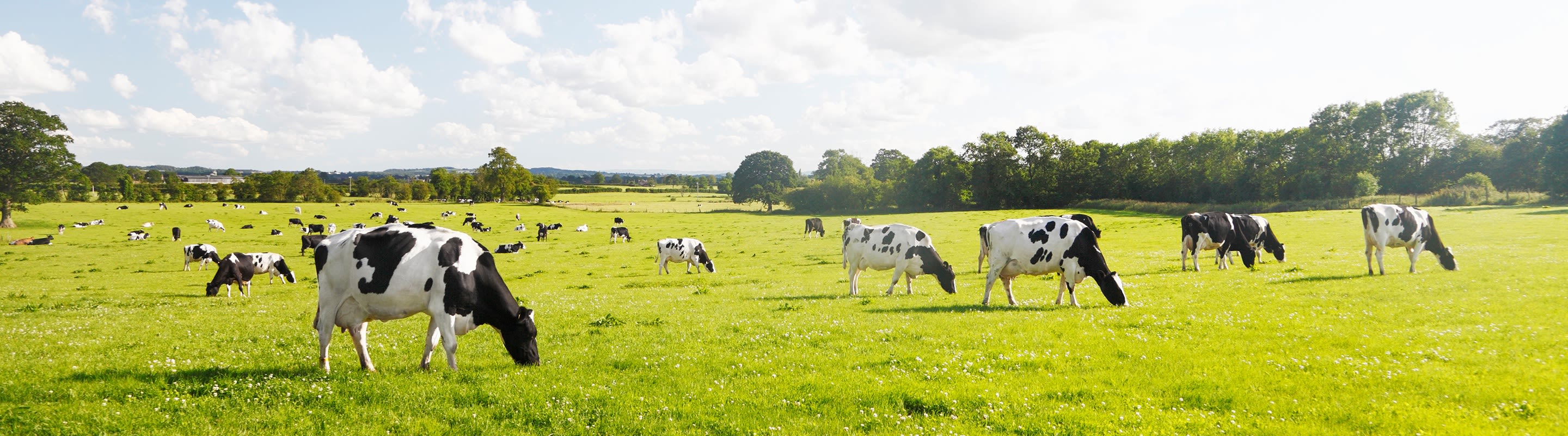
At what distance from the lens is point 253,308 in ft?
61.4

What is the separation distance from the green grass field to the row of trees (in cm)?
6032

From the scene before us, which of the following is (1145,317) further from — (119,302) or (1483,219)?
(1483,219)

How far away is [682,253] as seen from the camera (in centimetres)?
3234

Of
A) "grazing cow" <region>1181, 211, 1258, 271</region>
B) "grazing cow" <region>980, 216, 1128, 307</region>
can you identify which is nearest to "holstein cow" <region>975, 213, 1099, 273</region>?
"grazing cow" <region>980, 216, 1128, 307</region>

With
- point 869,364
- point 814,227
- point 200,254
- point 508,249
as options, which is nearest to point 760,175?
point 814,227

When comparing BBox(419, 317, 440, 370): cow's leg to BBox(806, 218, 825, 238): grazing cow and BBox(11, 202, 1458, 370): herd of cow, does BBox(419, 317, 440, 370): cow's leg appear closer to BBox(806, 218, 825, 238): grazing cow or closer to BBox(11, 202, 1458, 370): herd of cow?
BBox(11, 202, 1458, 370): herd of cow

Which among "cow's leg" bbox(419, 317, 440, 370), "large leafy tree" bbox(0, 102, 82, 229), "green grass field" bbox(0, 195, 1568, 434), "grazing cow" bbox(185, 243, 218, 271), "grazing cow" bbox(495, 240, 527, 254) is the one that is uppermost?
"large leafy tree" bbox(0, 102, 82, 229)

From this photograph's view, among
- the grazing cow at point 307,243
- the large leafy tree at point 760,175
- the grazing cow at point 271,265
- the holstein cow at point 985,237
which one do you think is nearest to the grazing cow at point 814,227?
the holstein cow at point 985,237

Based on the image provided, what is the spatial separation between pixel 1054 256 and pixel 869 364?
787 cm

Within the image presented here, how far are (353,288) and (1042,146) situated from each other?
94852mm

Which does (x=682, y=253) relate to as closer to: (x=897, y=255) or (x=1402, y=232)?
(x=897, y=255)

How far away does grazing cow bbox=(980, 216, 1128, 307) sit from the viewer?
1570 centimetres

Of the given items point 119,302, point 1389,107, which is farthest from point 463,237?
point 1389,107

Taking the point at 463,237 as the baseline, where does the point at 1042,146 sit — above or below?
above
